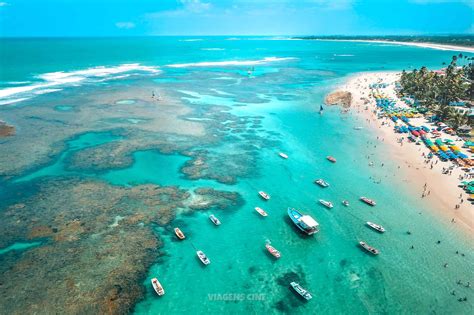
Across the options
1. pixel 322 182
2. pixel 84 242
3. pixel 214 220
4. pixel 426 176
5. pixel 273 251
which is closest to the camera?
pixel 273 251

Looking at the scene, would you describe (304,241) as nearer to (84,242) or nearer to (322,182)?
(322,182)

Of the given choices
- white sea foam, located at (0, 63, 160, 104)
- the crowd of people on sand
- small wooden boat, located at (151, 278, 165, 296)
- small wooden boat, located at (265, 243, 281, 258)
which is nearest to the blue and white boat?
small wooden boat, located at (265, 243, 281, 258)

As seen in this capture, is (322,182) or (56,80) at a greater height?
(56,80)

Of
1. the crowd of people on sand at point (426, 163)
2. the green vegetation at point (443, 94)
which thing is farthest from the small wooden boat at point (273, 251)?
the green vegetation at point (443, 94)

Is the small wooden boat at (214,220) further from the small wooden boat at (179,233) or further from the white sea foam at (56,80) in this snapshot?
the white sea foam at (56,80)

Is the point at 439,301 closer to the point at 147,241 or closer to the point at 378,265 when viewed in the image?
the point at 378,265

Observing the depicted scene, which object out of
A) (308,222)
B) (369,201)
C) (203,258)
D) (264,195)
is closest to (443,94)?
(369,201)

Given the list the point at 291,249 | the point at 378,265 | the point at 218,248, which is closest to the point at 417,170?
the point at 378,265
